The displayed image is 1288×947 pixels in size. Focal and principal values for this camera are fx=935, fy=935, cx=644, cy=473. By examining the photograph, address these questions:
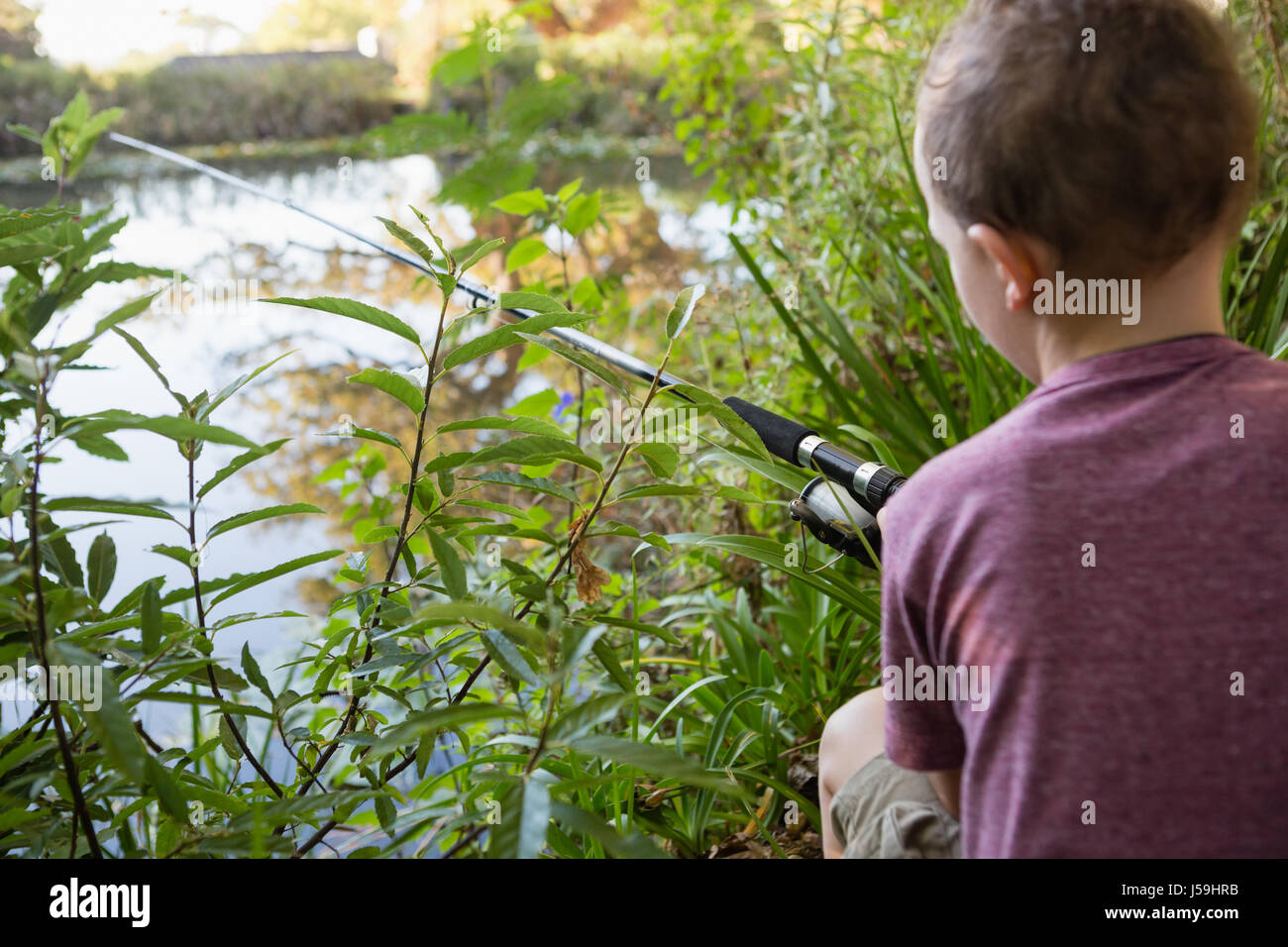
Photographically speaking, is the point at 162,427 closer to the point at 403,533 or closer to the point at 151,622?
the point at 151,622

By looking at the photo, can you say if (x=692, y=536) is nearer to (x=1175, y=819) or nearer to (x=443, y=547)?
(x=443, y=547)

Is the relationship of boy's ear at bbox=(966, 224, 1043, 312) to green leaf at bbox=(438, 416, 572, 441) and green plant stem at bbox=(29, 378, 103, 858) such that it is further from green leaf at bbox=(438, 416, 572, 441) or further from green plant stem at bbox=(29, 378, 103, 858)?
green plant stem at bbox=(29, 378, 103, 858)

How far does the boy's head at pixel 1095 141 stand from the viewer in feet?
1.60

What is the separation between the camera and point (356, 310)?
64 centimetres

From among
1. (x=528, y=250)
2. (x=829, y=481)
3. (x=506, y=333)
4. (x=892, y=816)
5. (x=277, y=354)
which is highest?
(x=277, y=354)

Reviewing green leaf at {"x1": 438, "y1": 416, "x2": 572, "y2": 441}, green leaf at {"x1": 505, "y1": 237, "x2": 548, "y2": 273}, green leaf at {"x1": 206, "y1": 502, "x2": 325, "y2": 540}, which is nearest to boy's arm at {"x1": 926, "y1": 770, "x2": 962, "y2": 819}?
green leaf at {"x1": 438, "y1": 416, "x2": 572, "y2": 441}

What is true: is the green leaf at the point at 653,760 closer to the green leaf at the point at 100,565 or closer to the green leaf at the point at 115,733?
the green leaf at the point at 115,733

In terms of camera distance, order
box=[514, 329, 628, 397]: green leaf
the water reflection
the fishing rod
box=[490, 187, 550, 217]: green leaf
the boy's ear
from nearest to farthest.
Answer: the boy's ear
box=[514, 329, 628, 397]: green leaf
the fishing rod
box=[490, 187, 550, 217]: green leaf
the water reflection

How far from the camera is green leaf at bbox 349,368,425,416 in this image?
A: 0.61 metres

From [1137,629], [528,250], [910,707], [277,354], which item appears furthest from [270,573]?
[277,354]

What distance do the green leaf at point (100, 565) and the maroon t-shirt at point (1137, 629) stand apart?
559 mm

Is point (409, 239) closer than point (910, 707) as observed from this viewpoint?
No

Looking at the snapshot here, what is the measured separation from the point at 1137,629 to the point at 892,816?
22 centimetres
